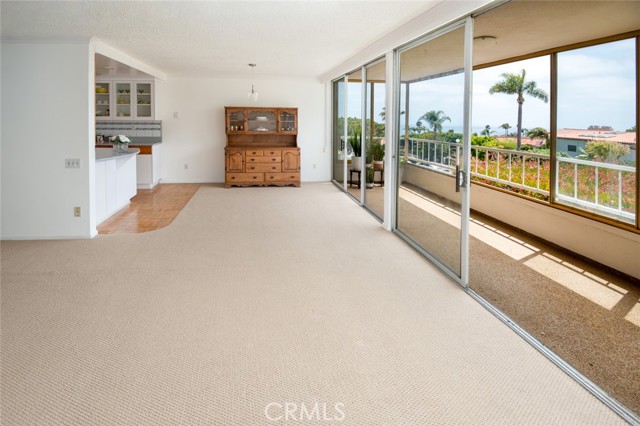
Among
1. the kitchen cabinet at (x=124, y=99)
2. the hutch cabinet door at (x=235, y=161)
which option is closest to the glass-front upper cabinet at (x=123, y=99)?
the kitchen cabinet at (x=124, y=99)

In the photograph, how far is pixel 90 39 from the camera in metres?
5.92

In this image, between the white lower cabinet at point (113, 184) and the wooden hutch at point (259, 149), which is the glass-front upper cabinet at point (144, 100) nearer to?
the wooden hutch at point (259, 149)

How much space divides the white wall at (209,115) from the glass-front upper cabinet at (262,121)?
16.6 inches

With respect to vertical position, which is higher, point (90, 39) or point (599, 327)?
point (90, 39)

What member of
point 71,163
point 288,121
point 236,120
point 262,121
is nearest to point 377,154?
point 288,121

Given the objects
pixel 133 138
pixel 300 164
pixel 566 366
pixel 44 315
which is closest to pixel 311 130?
pixel 300 164

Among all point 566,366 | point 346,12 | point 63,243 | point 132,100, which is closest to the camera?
point 566,366

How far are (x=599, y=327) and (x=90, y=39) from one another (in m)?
5.76

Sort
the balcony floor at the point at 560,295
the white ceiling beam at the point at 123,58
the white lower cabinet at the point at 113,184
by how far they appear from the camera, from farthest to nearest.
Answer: the white lower cabinet at the point at 113,184 < the white ceiling beam at the point at 123,58 < the balcony floor at the point at 560,295

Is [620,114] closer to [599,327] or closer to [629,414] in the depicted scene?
[599,327]

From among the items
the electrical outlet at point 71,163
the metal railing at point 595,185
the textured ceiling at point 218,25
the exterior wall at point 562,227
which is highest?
the textured ceiling at point 218,25

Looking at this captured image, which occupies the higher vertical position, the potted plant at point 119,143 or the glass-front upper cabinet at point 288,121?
the glass-front upper cabinet at point 288,121

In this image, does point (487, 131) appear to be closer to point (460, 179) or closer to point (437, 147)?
point (437, 147)

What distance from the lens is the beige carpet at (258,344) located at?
96.5 inches
